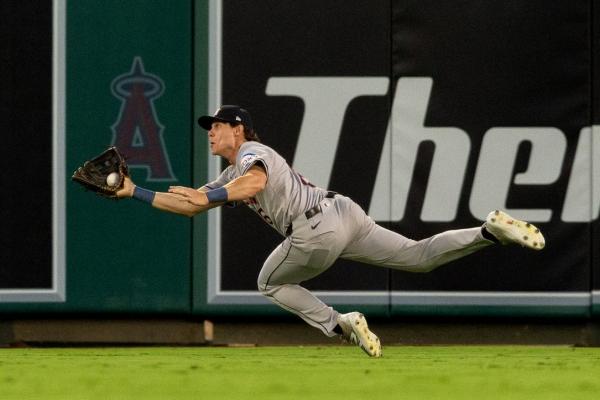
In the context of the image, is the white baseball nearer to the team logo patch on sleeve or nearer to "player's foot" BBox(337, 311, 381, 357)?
the team logo patch on sleeve

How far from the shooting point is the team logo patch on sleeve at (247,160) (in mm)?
8602

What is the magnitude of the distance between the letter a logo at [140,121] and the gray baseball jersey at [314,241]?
2.27m

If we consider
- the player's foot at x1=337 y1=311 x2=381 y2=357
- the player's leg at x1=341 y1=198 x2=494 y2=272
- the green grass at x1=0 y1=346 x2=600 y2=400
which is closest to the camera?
the green grass at x1=0 y1=346 x2=600 y2=400

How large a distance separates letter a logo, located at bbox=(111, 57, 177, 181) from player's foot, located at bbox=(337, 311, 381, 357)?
2.93 meters

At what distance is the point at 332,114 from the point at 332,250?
2.66 metres

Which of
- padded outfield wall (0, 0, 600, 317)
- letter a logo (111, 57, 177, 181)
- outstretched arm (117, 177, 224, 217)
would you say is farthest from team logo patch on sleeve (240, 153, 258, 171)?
letter a logo (111, 57, 177, 181)

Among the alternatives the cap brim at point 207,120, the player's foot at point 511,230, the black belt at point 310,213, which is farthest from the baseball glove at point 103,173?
the player's foot at point 511,230

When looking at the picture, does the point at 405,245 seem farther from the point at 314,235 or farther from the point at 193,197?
the point at 193,197

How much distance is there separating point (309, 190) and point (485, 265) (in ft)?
9.52

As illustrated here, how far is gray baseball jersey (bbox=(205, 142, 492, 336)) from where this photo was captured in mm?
8922

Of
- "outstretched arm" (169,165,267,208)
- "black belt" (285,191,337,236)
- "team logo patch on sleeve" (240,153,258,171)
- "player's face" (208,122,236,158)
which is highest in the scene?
"player's face" (208,122,236,158)

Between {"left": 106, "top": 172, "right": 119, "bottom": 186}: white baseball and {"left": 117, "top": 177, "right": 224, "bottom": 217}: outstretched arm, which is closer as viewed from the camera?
{"left": 117, "top": 177, "right": 224, "bottom": 217}: outstretched arm

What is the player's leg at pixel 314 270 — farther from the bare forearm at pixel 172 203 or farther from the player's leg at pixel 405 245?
the bare forearm at pixel 172 203

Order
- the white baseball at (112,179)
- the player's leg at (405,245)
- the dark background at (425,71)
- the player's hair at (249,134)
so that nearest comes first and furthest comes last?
the white baseball at (112,179)
the player's leg at (405,245)
the player's hair at (249,134)
the dark background at (425,71)
